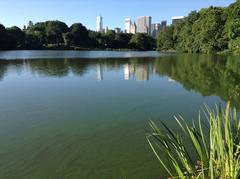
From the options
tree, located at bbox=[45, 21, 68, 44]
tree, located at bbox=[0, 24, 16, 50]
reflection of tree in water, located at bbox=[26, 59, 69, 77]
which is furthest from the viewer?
tree, located at bbox=[45, 21, 68, 44]

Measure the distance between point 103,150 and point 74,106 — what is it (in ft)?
14.3

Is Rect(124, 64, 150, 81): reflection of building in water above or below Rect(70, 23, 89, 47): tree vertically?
below

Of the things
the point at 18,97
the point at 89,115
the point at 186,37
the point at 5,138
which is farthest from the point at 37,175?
the point at 186,37

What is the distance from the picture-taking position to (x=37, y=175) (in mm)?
5098

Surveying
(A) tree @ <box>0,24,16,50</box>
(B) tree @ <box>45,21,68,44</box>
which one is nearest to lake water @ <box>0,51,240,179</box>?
(A) tree @ <box>0,24,16,50</box>

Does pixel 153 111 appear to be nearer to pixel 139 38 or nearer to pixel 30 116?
pixel 30 116

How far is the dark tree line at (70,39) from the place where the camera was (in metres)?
91.8

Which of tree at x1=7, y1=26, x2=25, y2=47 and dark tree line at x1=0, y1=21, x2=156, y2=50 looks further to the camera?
dark tree line at x1=0, y1=21, x2=156, y2=50

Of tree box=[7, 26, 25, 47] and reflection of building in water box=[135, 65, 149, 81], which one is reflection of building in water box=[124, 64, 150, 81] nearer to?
reflection of building in water box=[135, 65, 149, 81]

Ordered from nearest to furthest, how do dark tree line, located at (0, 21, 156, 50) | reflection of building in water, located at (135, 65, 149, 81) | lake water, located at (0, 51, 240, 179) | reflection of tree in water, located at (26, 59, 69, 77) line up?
lake water, located at (0, 51, 240, 179) < reflection of building in water, located at (135, 65, 149, 81) < reflection of tree in water, located at (26, 59, 69, 77) < dark tree line, located at (0, 21, 156, 50)

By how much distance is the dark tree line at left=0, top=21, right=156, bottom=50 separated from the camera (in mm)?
91812

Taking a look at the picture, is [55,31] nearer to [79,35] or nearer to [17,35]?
[79,35]

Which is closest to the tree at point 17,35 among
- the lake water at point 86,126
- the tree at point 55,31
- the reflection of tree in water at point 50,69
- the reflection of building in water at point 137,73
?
the tree at point 55,31

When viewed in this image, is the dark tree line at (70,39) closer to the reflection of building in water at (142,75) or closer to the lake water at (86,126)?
the reflection of building in water at (142,75)
